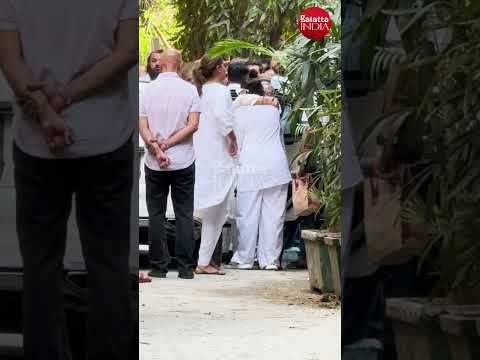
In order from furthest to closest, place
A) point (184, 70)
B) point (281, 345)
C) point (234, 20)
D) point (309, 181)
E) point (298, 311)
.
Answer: point (234, 20)
point (184, 70)
point (309, 181)
point (298, 311)
point (281, 345)

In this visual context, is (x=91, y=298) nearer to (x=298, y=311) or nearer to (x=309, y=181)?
(x=298, y=311)

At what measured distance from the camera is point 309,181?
11445mm

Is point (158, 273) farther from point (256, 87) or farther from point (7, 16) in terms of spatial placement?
point (7, 16)

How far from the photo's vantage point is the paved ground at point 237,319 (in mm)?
7777

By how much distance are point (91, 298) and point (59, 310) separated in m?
0.13

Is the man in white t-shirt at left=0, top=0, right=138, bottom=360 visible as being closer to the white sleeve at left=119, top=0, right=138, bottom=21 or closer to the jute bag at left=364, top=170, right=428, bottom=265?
the white sleeve at left=119, top=0, right=138, bottom=21

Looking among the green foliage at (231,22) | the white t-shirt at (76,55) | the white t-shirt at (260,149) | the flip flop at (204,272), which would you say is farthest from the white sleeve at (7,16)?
the green foliage at (231,22)

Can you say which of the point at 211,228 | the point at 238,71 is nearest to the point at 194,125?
the point at 211,228

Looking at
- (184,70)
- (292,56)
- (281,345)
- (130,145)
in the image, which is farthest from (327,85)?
(130,145)

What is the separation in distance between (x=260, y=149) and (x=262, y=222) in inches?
25.7

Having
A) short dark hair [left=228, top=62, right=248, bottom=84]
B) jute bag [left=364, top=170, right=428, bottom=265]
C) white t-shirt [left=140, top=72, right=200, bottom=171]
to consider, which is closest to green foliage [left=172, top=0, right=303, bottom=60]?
short dark hair [left=228, top=62, right=248, bottom=84]

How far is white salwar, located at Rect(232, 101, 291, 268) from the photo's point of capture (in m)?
12.1

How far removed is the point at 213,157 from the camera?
1180cm

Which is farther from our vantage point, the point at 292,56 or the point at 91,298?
the point at 292,56
